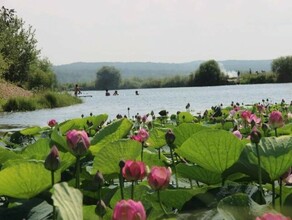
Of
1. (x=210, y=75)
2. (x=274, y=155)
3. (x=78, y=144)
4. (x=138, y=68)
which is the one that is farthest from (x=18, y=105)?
(x=138, y=68)

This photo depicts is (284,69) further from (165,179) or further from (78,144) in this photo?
(165,179)

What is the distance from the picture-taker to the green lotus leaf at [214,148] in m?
1.10

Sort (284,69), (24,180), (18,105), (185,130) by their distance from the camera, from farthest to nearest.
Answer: (284,69)
(18,105)
(185,130)
(24,180)

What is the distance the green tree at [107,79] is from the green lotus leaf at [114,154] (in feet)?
243

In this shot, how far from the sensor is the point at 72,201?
73 centimetres

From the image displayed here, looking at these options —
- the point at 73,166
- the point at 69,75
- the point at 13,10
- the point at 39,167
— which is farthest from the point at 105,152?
the point at 69,75

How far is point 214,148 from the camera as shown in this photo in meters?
1.11

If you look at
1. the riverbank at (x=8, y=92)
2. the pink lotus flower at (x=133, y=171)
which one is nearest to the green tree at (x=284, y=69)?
the riverbank at (x=8, y=92)

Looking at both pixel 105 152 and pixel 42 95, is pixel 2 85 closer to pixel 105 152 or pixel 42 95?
pixel 42 95

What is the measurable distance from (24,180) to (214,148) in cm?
36

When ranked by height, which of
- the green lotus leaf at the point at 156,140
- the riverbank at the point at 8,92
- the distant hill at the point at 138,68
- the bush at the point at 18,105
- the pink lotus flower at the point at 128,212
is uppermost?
the pink lotus flower at the point at 128,212

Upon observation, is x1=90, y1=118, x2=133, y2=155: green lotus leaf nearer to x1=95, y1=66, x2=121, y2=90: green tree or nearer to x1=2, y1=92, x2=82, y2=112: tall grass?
x1=2, y1=92, x2=82, y2=112: tall grass

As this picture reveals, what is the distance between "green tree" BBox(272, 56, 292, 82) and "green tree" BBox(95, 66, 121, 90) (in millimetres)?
29216

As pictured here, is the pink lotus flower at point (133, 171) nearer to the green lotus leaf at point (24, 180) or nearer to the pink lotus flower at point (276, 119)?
the green lotus leaf at point (24, 180)
